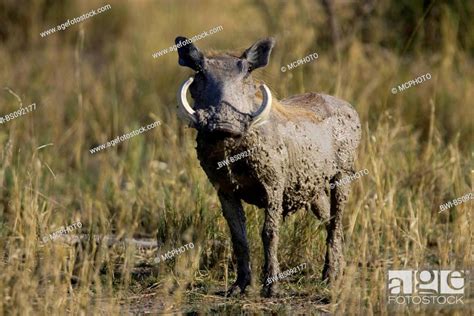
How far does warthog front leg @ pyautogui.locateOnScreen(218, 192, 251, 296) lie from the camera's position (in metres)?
6.13

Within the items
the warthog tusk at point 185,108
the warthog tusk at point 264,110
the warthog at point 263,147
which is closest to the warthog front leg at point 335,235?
the warthog at point 263,147

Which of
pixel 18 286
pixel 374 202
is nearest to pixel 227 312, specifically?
pixel 18 286

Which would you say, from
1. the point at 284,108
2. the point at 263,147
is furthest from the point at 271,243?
the point at 284,108

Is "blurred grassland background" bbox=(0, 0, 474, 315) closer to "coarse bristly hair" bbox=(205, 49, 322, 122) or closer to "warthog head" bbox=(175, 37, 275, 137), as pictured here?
"coarse bristly hair" bbox=(205, 49, 322, 122)

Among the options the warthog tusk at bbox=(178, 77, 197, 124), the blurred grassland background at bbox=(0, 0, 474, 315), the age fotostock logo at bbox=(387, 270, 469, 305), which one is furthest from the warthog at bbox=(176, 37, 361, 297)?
the age fotostock logo at bbox=(387, 270, 469, 305)

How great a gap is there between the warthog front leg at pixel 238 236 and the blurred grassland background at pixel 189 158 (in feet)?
0.33

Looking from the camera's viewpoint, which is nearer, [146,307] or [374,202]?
[146,307]

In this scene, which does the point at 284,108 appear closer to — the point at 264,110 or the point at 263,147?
the point at 263,147

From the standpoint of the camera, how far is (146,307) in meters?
6.17

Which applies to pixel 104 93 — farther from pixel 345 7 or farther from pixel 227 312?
pixel 227 312

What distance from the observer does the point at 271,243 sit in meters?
6.00

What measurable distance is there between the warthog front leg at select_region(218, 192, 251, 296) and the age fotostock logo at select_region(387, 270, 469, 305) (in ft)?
2.88

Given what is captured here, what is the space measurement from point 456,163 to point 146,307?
124 inches

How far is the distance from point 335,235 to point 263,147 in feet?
3.37
